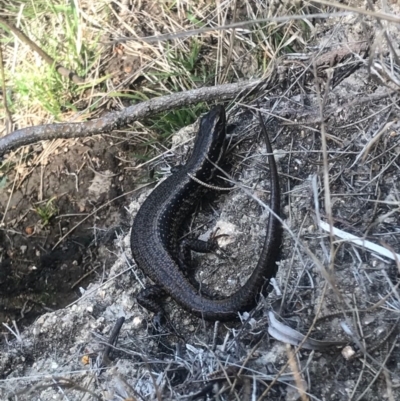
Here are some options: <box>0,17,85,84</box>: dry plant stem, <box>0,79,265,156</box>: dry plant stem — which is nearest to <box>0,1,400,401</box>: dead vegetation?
<box>0,17,85,84</box>: dry plant stem

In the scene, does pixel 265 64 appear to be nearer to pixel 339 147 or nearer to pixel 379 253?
pixel 339 147

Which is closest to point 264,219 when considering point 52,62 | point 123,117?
point 123,117

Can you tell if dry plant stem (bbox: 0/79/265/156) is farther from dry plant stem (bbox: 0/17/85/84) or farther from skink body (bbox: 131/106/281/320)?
dry plant stem (bbox: 0/17/85/84)

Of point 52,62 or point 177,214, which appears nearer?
point 177,214

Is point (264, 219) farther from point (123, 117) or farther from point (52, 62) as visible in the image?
point (52, 62)

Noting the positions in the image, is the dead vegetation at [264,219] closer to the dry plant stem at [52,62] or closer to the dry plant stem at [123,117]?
the dry plant stem at [52,62]

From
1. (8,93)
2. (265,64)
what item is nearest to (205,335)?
(265,64)
